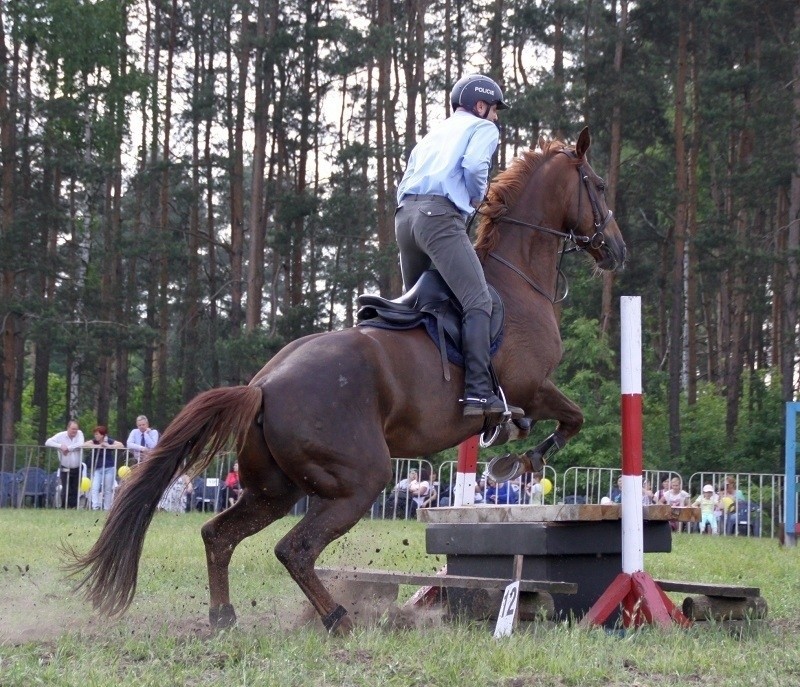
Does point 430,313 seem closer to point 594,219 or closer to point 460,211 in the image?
point 460,211

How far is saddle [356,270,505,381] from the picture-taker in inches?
234

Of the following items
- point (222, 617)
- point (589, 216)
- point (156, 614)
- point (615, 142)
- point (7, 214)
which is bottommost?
point (156, 614)

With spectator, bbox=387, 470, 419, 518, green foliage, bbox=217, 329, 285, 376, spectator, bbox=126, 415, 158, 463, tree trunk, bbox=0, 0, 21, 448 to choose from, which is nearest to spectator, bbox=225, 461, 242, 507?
spectator, bbox=126, 415, 158, 463

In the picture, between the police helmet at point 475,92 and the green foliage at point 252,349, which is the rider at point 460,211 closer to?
the police helmet at point 475,92

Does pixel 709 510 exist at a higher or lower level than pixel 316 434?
lower

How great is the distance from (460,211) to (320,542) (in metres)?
2.12

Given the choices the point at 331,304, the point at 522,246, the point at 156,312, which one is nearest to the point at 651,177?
the point at 331,304

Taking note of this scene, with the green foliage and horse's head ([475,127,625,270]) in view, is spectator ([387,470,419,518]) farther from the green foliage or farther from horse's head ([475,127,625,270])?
horse's head ([475,127,625,270])

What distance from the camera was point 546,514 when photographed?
593 cm

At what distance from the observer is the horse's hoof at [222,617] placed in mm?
5570

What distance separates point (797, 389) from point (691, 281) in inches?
220

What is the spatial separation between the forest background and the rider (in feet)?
72.8

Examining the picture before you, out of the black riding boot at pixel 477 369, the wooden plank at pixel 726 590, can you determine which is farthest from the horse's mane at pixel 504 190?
the wooden plank at pixel 726 590

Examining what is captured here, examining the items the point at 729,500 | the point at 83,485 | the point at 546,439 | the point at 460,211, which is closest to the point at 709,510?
the point at 729,500
